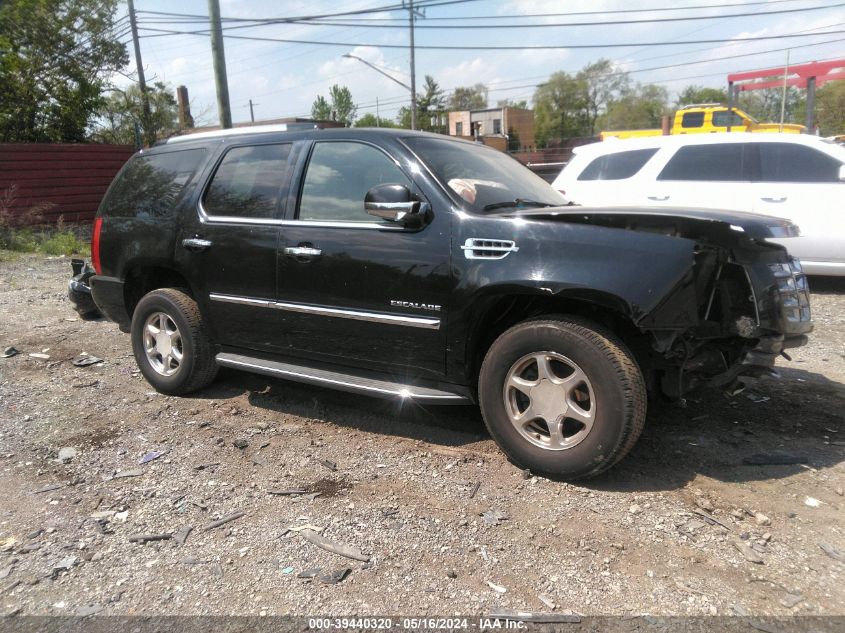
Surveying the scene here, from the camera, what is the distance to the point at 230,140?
4.39 metres

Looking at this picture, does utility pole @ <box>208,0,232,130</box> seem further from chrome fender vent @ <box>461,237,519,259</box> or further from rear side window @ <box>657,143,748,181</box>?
chrome fender vent @ <box>461,237,519,259</box>

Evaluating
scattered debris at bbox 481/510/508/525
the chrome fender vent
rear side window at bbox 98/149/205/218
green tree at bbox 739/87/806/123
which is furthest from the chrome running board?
green tree at bbox 739/87/806/123

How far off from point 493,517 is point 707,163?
6.16 meters

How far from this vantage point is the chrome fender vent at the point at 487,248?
10.3ft

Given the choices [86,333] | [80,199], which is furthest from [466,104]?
Result: [86,333]

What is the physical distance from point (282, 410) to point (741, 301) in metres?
2.96

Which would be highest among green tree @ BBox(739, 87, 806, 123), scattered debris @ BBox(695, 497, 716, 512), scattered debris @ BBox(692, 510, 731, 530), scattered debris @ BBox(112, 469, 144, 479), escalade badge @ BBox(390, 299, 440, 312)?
green tree @ BBox(739, 87, 806, 123)

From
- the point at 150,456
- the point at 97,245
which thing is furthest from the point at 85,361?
the point at 150,456

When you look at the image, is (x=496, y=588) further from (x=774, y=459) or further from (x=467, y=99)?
(x=467, y=99)

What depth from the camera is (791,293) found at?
117 inches

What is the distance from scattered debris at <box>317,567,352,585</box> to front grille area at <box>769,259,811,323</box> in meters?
2.29

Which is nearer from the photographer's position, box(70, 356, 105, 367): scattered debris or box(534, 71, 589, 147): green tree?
box(70, 356, 105, 367): scattered debris

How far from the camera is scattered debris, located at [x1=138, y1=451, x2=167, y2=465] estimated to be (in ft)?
11.9

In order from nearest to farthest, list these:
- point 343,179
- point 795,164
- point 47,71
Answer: point 343,179 < point 795,164 < point 47,71
